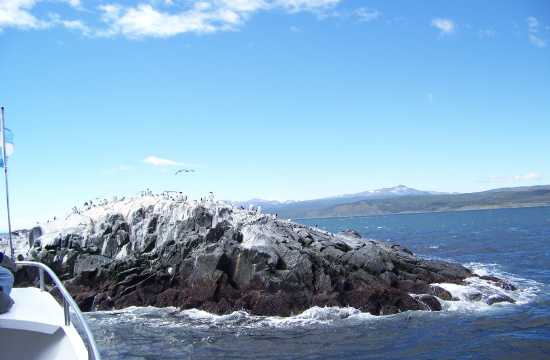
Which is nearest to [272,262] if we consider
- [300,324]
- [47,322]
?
[300,324]

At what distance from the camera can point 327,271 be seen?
26.5 meters

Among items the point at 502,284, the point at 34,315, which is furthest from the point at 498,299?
the point at 34,315

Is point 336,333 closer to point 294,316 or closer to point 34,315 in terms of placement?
point 294,316

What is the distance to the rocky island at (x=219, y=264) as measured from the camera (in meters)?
24.8

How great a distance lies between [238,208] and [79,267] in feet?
36.4

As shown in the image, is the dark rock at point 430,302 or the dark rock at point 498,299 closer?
the dark rock at point 430,302

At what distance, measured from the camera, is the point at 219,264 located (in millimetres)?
26422

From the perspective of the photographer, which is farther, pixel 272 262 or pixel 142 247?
pixel 142 247

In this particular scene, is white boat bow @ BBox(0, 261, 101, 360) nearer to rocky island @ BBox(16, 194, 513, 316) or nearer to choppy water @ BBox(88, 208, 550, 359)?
choppy water @ BBox(88, 208, 550, 359)

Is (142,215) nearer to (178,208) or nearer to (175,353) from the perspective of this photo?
(178,208)

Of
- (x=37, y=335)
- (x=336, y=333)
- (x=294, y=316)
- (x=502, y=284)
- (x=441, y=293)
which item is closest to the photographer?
(x=37, y=335)

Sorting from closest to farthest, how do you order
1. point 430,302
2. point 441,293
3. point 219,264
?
point 430,302, point 441,293, point 219,264

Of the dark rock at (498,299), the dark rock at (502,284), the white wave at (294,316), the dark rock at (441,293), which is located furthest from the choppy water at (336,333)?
the dark rock at (502,284)

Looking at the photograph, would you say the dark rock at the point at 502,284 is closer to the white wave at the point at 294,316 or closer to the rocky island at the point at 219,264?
the rocky island at the point at 219,264
